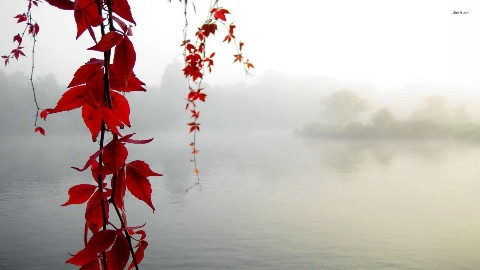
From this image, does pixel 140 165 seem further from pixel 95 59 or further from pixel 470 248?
pixel 470 248

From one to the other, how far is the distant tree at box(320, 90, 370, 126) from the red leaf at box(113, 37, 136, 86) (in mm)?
45946

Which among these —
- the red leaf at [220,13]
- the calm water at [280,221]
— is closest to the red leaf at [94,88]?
the red leaf at [220,13]

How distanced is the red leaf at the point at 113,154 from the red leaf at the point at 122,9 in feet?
0.33

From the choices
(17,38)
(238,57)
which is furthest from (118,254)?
(17,38)

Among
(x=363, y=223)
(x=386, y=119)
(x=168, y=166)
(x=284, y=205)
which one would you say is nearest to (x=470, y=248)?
(x=363, y=223)

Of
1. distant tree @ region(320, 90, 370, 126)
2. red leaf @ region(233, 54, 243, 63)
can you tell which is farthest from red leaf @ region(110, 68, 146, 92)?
distant tree @ region(320, 90, 370, 126)

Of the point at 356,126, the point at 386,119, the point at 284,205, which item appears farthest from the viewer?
the point at 356,126

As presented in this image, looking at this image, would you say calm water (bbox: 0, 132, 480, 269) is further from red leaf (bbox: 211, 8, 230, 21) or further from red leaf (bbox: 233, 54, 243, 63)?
red leaf (bbox: 211, 8, 230, 21)

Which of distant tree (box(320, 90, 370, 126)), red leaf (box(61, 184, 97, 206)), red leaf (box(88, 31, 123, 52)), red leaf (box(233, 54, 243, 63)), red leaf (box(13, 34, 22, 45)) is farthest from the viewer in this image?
distant tree (box(320, 90, 370, 126))

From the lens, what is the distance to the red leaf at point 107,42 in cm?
29

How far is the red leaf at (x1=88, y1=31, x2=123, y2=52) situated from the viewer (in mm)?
291

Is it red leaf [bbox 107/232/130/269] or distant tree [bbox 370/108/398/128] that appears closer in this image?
red leaf [bbox 107/232/130/269]

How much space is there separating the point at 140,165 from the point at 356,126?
151ft

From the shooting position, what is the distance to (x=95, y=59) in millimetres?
332
